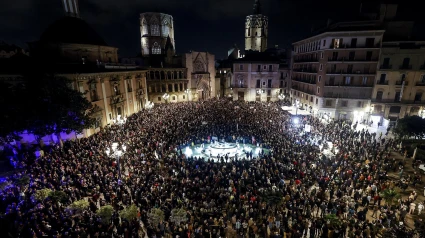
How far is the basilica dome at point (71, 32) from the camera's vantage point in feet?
101

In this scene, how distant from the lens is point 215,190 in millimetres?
13117

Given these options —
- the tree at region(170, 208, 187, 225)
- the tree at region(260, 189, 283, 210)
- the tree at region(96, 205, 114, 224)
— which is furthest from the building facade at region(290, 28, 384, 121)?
the tree at region(96, 205, 114, 224)

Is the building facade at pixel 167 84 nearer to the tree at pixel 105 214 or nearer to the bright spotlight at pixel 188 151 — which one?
the bright spotlight at pixel 188 151

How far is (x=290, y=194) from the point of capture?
1294 cm

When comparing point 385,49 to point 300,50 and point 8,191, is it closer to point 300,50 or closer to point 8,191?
point 300,50

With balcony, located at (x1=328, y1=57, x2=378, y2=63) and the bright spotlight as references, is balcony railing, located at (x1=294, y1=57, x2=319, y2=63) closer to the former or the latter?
balcony, located at (x1=328, y1=57, x2=378, y2=63)

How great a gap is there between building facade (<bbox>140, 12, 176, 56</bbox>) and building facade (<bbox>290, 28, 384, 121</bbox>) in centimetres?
3853

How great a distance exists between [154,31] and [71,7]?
25.9 meters

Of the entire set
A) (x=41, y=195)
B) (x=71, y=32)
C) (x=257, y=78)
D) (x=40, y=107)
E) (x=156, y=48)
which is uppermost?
(x=156, y=48)

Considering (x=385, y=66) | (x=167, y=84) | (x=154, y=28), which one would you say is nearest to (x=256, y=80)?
(x=167, y=84)

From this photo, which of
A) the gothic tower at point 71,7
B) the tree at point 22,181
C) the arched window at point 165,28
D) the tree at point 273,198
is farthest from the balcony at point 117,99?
the arched window at point 165,28

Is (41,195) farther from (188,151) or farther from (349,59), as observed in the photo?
(349,59)

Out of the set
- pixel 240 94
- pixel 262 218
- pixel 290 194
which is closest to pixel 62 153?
pixel 262 218

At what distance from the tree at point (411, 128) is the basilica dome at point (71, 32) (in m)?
39.7
